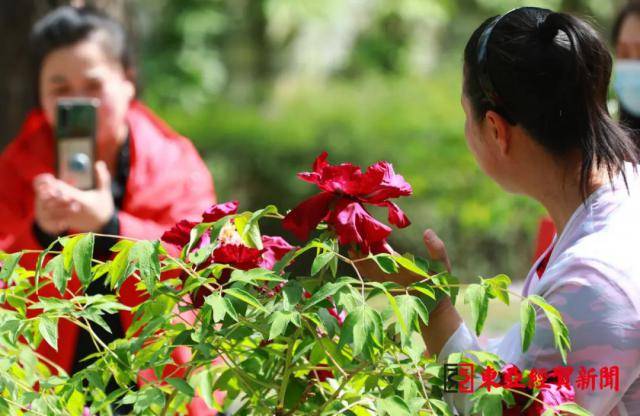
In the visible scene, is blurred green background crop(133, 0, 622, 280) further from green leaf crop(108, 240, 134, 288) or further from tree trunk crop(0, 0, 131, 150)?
green leaf crop(108, 240, 134, 288)

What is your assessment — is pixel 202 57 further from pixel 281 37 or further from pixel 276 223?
pixel 276 223

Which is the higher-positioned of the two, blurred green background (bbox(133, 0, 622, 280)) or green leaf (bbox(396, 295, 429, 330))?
green leaf (bbox(396, 295, 429, 330))

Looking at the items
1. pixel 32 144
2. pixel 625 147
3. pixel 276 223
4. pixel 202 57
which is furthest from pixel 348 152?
pixel 625 147

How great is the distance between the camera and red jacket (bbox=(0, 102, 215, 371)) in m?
2.81

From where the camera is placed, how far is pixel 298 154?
885 cm

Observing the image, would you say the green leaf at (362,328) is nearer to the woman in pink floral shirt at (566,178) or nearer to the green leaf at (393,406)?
the green leaf at (393,406)

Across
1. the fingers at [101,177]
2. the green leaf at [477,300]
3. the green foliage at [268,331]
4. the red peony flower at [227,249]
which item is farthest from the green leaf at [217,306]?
the fingers at [101,177]

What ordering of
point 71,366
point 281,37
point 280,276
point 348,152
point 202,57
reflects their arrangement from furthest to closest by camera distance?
1. point 281,37
2. point 202,57
3. point 348,152
4. point 71,366
5. point 280,276

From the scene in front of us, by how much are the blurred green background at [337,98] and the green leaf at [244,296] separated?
5310 millimetres

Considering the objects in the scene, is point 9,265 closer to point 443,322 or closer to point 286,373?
point 286,373

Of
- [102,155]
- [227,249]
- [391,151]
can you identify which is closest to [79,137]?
[102,155]

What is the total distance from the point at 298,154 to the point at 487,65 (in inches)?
283

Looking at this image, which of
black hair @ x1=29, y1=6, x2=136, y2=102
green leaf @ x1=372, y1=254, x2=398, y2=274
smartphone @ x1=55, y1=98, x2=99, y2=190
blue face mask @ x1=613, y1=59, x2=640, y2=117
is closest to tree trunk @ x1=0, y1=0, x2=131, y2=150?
black hair @ x1=29, y1=6, x2=136, y2=102

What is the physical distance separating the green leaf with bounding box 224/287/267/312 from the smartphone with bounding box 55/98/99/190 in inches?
57.0
